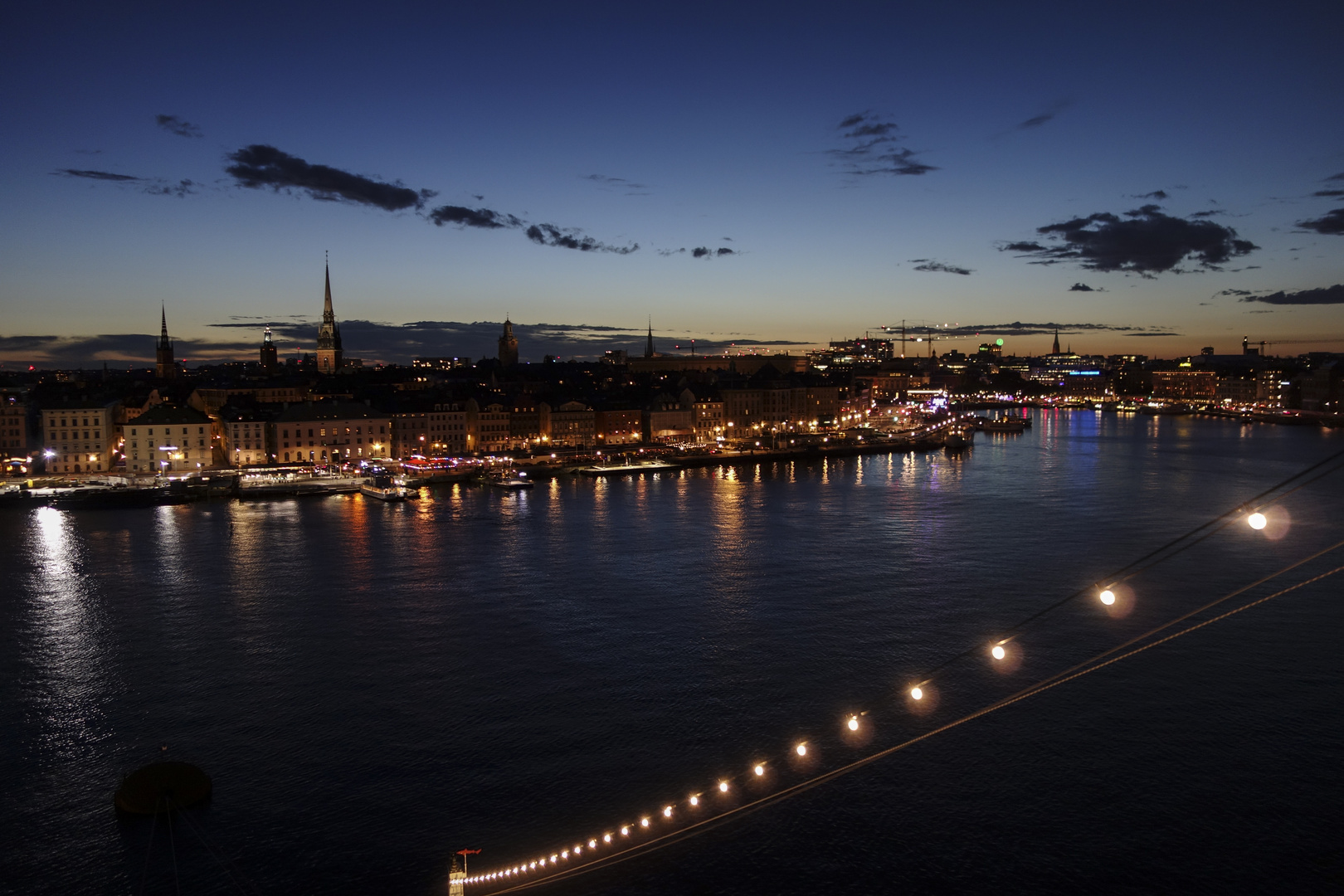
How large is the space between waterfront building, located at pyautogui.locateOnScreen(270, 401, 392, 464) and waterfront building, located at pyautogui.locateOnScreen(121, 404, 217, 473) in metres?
1.74

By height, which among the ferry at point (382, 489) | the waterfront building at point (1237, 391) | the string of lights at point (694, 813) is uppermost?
the waterfront building at point (1237, 391)

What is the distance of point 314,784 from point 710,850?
2.61m

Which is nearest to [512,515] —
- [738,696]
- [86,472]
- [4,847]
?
[738,696]

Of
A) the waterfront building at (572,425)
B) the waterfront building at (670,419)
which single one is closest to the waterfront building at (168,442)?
the waterfront building at (572,425)

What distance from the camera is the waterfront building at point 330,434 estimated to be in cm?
2359

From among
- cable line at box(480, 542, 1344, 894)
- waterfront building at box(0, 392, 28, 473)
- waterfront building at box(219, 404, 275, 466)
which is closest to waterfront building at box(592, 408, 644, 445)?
waterfront building at box(219, 404, 275, 466)

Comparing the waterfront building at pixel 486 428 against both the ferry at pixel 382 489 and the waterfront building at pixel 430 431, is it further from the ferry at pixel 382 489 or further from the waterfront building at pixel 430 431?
the ferry at pixel 382 489

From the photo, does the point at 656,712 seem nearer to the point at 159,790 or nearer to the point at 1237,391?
the point at 159,790

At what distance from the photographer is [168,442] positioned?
22.4 m

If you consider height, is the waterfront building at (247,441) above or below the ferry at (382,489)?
above

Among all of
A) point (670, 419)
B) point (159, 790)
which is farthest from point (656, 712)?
point (670, 419)

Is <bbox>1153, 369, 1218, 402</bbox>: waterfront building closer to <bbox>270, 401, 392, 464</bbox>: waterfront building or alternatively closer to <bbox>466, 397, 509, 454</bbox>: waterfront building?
<bbox>466, 397, 509, 454</bbox>: waterfront building

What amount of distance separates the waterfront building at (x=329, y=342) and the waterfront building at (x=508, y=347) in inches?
470

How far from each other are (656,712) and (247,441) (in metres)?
20.0
